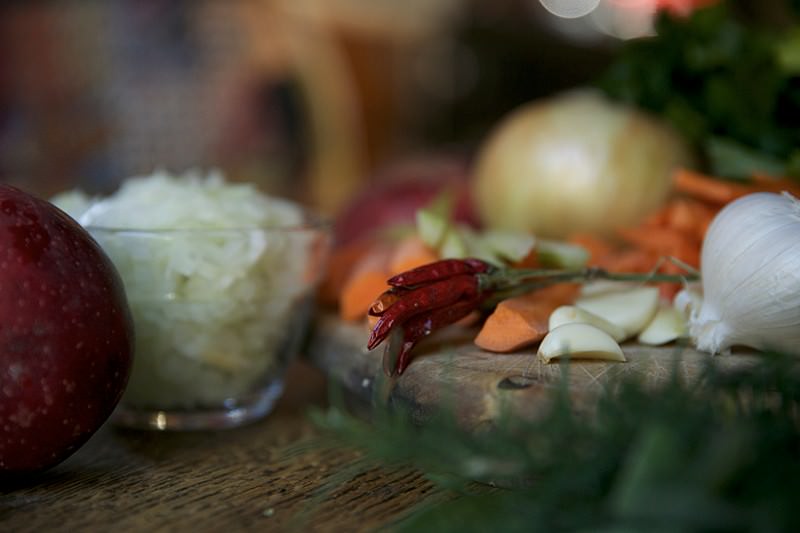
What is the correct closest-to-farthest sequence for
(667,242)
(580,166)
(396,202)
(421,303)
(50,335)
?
(50,335), (421,303), (667,242), (580,166), (396,202)

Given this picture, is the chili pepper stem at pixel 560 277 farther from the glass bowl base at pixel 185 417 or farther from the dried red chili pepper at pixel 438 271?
the glass bowl base at pixel 185 417

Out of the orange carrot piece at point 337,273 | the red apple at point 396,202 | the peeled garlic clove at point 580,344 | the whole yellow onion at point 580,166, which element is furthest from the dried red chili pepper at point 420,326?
the red apple at point 396,202

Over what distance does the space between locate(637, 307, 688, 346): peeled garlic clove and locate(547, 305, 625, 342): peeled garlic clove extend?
3cm

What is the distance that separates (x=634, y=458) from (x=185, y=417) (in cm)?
55

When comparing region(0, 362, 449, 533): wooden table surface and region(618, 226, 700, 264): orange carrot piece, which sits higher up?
region(618, 226, 700, 264): orange carrot piece

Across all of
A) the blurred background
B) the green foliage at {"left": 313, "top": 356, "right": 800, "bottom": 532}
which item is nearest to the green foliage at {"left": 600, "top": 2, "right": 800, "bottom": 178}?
the green foliage at {"left": 313, "top": 356, "right": 800, "bottom": 532}

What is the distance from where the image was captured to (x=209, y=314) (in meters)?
0.80

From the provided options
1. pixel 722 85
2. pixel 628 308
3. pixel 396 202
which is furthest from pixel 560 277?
pixel 396 202

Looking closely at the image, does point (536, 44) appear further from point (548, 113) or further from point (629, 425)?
point (629, 425)

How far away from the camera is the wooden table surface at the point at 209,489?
602 mm

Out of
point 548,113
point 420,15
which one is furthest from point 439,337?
point 420,15

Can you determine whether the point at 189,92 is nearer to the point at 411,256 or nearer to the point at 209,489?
the point at 411,256

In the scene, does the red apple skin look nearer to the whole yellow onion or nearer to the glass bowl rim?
the glass bowl rim

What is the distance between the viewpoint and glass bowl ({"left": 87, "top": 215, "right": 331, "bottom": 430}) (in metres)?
0.79
